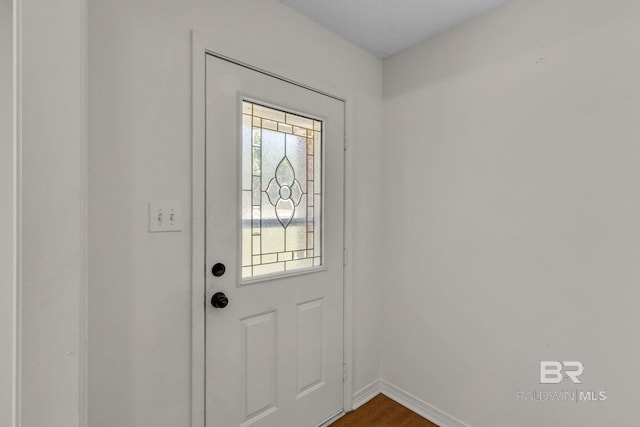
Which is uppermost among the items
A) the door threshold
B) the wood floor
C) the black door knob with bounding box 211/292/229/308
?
the black door knob with bounding box 211/292/229/308

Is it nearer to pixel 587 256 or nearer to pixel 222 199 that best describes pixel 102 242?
pixel 222 199

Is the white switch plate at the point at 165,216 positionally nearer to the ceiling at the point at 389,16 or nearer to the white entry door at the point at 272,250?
the white entry door at the point at 272,250

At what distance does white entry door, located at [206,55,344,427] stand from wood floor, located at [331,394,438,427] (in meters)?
0.11

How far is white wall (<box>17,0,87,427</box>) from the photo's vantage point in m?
0.86

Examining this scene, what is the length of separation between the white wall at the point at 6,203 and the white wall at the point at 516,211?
6.31 feet

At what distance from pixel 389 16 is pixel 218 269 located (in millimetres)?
1635

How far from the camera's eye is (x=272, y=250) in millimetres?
1645

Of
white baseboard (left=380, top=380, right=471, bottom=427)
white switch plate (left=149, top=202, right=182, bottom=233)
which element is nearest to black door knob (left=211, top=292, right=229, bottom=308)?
white switch plate (left=149, top=202, right=182, bottom=233)

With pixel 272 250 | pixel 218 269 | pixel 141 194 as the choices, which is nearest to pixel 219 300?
pixel 218 269

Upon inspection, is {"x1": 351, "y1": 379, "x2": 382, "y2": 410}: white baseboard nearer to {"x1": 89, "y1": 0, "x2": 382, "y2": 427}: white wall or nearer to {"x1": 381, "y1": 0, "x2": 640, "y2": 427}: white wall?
{"x1": 381, "y1": 0, "x2": 640, "y2": 427}: white wall

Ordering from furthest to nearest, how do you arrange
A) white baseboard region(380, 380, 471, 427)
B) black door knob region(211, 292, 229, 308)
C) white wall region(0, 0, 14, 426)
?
white baseboard region(380, 380, 471, 427), black door knob region(211, 292, 229, 308), white wall region(0, 0, 14, 426)

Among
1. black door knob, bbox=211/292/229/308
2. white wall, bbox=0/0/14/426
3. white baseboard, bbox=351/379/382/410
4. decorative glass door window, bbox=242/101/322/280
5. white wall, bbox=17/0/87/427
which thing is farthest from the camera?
white baseboard, bbox=351/379/382/410

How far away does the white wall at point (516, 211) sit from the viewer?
1318mm

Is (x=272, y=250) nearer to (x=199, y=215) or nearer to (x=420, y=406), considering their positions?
(x=199, y=215)
